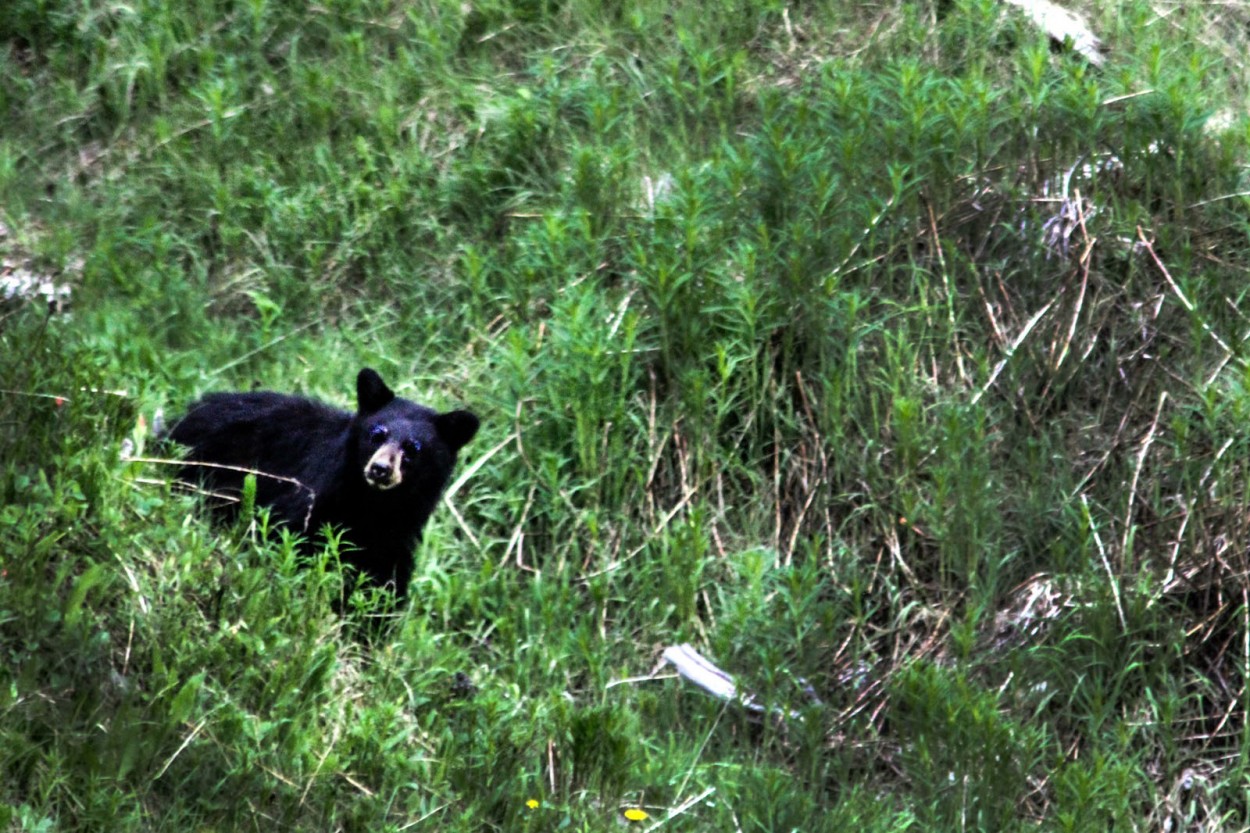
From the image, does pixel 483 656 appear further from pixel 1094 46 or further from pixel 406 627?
pixel 1094 46

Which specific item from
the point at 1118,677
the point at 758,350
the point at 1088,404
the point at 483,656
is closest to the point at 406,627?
the point at 483,656

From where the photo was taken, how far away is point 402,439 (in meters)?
5.99

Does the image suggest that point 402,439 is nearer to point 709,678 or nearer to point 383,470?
point 383,470

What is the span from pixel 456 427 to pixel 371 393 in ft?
1.15

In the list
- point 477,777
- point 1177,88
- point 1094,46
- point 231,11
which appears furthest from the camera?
point 231,11

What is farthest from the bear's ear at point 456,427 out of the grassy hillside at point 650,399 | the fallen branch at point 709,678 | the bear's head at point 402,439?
the fallen branch at point 709,678

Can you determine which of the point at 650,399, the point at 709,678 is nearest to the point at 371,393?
the point at 650,399

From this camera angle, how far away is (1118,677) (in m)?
5.86

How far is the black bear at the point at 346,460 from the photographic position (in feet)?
19.5

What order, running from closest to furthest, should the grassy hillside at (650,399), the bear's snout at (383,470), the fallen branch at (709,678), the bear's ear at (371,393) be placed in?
the grassy hillside at (650,399), the bear's snout at (383,470), the fallen branch at (709,678), the bear's ear at (371,393)

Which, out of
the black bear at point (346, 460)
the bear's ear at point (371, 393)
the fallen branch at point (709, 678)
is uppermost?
the bear's ear at point (371, 393)

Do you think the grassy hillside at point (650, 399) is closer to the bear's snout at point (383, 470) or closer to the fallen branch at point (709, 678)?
the fallen branch at point (709, 678)

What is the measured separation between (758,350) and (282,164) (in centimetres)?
303

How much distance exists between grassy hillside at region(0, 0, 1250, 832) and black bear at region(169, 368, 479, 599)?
0.84 feet
